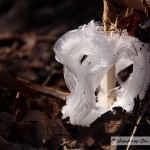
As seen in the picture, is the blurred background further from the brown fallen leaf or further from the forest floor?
the brown fallen leaf

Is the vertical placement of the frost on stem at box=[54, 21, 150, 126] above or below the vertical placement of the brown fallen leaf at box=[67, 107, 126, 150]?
above

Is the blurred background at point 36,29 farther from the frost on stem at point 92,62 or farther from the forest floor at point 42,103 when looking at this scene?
the frost on stem at point 92,62

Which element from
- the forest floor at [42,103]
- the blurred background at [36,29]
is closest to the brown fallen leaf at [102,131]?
the forest floor at [42,103]

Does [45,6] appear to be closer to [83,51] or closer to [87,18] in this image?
[87,18]

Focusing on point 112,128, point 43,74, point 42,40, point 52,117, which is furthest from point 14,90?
point 42,40

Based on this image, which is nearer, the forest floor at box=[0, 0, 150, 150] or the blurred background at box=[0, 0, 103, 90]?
the forest floor at box=[0, 0, 150, 150]

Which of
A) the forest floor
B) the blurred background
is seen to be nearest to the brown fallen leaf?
the forest floor

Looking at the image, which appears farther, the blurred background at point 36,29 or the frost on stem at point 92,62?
the blurred background at point 36,29

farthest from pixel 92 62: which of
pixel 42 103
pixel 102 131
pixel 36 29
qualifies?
pixel 36 29
